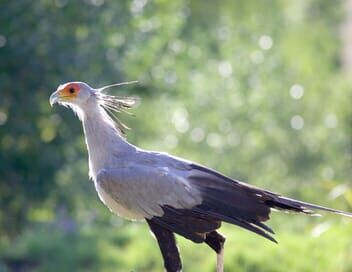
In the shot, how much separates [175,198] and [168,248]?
36 cm

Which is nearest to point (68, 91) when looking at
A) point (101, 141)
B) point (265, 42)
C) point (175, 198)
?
point (101, 141)

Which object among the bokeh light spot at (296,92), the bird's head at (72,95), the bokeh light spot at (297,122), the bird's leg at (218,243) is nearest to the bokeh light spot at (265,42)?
the bokeh light spot at (296,92)

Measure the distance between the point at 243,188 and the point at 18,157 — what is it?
7.94 metres

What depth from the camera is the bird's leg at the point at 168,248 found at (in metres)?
8.95

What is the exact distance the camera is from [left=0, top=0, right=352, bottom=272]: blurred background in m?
15.9

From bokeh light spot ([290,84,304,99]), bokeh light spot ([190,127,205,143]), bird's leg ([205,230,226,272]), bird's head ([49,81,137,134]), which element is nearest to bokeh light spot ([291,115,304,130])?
bokeh light spot ([290,84,304,99])

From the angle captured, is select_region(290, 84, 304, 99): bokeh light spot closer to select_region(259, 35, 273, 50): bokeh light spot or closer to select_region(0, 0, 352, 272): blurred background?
select_region(0, 0, 352, 272): blurred background

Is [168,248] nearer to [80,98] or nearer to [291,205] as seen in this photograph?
[291,205]

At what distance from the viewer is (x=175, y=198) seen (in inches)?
353

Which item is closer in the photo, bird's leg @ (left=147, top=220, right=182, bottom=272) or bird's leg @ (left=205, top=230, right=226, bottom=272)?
bird's leg @ (left=147, top=220, right=182, bottom=272)

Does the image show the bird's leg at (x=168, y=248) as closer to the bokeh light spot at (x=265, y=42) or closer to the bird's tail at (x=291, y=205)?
the bird's tail at (x=291, y=205)

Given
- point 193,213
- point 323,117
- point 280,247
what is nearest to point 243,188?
point 193,213

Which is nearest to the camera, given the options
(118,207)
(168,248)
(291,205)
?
(291,205)

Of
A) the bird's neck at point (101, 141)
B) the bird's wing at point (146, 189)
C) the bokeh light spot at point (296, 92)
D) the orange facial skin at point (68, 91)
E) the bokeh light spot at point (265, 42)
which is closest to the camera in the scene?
the bird's wing at point (146, 189)
